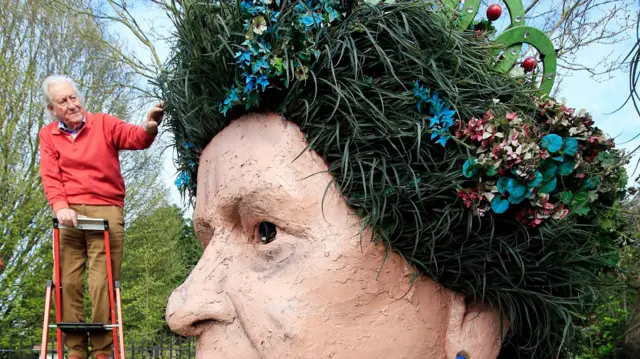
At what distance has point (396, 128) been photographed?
2.18m

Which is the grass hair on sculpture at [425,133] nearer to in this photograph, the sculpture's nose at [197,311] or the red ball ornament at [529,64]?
the red ball ornament at [529,64]

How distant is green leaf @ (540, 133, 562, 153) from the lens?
87.4 inches

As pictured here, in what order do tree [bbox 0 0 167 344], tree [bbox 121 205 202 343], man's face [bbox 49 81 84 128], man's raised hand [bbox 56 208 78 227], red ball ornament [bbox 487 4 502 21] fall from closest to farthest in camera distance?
red ball ornament [bbox 487 4 502 21] → man's raised hand [bbox 56 208 78 227] → man's face [bbox 49 81 84 128] → tree [bbox 0 0 167 344] → tree [bbox 121 205 202 343]

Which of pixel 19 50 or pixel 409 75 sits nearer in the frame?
pixel 409 75

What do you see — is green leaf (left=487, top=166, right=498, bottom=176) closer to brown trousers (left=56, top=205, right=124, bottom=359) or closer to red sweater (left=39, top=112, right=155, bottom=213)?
red sweater (left=39, top=112, right=155, bottom=213)

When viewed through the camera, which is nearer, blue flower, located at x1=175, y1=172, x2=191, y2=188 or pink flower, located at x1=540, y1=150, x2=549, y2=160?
pink flower, located at x1=540, y1=150, x2=549, y2=160

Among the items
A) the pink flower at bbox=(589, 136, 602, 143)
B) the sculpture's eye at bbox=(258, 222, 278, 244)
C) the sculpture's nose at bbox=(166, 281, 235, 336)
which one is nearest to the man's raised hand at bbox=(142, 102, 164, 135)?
the sculpture's eye at bbox=(258, 222, 278, 244)

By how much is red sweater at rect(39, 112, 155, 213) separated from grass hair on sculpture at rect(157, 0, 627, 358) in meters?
1.22

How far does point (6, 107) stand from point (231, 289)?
10338 millimetres

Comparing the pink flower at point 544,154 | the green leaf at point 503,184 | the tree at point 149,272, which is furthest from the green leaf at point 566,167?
the tree at point 149,272

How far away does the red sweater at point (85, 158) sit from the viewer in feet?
10.9

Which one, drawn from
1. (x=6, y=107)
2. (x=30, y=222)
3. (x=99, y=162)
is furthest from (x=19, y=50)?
(x=99, y=162)

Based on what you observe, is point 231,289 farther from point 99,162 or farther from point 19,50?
point 19,50

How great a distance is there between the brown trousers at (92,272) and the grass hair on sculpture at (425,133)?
147 cm
